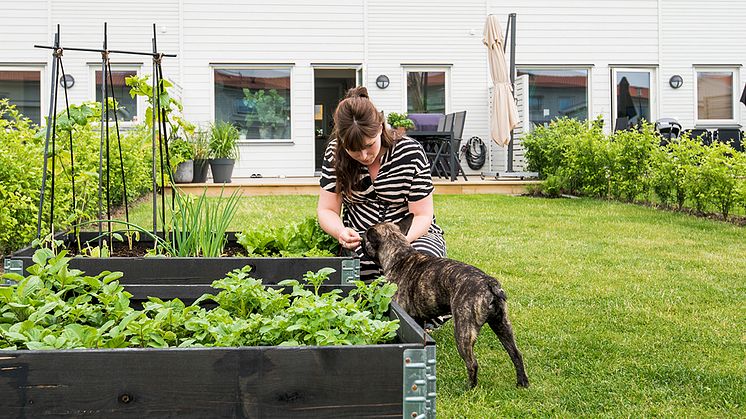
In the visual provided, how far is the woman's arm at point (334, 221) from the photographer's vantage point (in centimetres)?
346

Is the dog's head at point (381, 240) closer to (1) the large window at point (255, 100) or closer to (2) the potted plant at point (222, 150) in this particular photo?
(2) the potted plant at point (222, 150)

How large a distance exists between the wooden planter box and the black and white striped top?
7.47 ft

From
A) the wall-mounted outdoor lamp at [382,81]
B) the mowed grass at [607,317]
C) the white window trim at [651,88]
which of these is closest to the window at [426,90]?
the wall-mounted outdoor lamp at [382,81]

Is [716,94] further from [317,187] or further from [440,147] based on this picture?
[317,187]

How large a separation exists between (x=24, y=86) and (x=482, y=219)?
9.15 metres

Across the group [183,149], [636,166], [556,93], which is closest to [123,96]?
[183,149]

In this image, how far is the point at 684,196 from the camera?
8820mm

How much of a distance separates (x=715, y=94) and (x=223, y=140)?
909 cm

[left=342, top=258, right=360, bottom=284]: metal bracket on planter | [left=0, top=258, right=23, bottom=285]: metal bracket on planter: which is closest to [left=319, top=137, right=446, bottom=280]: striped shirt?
[left=342, top=258, right=360, bottom=284]: metal bracket on planter

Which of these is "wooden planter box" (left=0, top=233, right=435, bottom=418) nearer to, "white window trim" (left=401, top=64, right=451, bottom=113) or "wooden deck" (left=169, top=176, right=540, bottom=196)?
"wooden deck" (left=169, top=176, right=540, bottom=196)

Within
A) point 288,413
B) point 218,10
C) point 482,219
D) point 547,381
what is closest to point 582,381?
point 547,381

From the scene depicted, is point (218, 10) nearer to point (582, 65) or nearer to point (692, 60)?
point (582, 65)

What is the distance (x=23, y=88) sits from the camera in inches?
546

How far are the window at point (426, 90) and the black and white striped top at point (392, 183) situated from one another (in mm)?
10923
